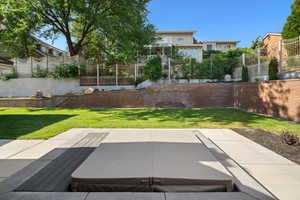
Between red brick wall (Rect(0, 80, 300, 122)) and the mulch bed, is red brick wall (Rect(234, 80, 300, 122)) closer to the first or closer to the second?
red brick wall (Rect(0, 80, 300, 122))

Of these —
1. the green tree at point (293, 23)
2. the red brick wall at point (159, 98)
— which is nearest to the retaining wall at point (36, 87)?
the red brick wall at point (159, 98)

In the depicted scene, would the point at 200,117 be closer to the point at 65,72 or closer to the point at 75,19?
the point at 65,72

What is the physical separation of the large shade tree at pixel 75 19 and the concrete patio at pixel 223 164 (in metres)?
10.1

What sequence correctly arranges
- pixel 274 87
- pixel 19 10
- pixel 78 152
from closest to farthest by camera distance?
pixel 78 152 < pixel 274 87 < pixel 19 10

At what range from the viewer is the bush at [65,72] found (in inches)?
485

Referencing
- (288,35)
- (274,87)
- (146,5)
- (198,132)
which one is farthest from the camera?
A: (146,5)

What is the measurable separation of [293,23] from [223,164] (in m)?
12.2

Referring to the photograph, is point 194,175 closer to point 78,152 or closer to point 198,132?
point 78,152

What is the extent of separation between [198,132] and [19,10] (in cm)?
1409

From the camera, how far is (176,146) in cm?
360

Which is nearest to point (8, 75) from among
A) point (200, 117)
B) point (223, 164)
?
Result: point (200, 117)

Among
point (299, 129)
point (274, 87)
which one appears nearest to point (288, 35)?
point (274, 87)

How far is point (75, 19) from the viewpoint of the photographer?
1430 centimetres

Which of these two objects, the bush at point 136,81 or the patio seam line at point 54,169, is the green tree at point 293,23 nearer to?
the bush at point 136,81
